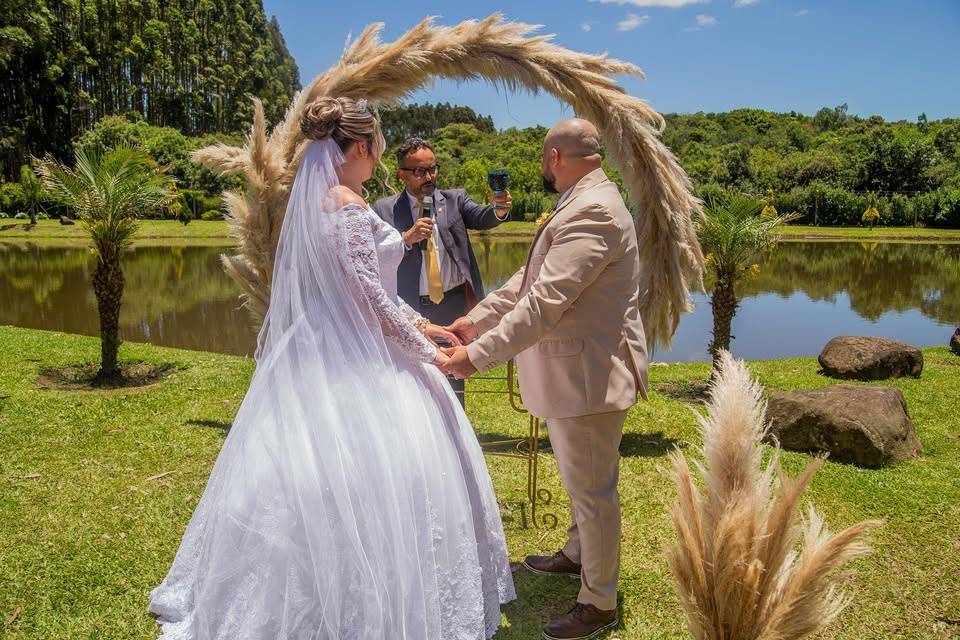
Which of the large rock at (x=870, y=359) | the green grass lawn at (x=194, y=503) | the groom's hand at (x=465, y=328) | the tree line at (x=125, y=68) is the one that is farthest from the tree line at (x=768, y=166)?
the groom's hand at (x=465, y=328)

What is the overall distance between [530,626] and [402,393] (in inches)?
57.7

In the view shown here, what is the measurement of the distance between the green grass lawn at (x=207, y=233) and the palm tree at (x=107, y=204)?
23.5 meters

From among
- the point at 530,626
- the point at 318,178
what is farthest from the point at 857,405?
the point at 318,178

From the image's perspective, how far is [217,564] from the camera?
2920 millimetres

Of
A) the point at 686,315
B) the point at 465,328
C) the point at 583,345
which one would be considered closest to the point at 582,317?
the point at 583,345

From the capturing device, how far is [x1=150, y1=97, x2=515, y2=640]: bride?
9.27 feet

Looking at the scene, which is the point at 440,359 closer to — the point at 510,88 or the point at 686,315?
the point at 510,88

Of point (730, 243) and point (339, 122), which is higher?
point (339, 122)

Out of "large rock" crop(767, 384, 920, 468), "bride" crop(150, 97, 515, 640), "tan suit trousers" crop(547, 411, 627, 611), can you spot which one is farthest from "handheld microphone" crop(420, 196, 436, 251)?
"large rock" crop(767, 384, 920, 468)

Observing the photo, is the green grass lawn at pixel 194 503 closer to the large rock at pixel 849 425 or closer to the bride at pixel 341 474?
the large rock at pixel 849 425

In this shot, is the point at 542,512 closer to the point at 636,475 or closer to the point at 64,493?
the point at 636,475

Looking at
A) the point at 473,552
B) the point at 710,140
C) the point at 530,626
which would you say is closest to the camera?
the point at 473,552

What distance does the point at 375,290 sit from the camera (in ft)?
10.5

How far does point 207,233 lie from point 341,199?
38824 millimetres
